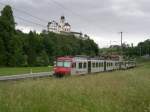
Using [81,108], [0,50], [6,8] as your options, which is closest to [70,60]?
[81,108]

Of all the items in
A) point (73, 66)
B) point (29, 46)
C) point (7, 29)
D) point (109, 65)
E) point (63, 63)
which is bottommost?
point (109, 65)

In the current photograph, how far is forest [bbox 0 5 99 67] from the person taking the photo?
74.2m

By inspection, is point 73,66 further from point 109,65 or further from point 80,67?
point 109,65

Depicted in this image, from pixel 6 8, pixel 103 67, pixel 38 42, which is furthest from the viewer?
pixel 38 42

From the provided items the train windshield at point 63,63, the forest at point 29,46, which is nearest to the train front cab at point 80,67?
the train windshield at point 63,63

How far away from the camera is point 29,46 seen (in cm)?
8588

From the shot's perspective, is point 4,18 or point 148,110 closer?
point 148,110

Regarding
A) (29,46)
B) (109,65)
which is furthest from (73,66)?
(29,46)

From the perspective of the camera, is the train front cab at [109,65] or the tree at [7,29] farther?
the tree at [7,29]

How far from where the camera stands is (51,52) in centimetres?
9419

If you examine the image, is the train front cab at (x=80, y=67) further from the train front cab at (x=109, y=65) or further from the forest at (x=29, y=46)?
the forest at (x=29, y=46)

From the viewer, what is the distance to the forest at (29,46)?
2921 inches

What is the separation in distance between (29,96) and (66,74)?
26701 millimetres

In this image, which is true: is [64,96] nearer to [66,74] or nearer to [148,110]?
[148,110]
